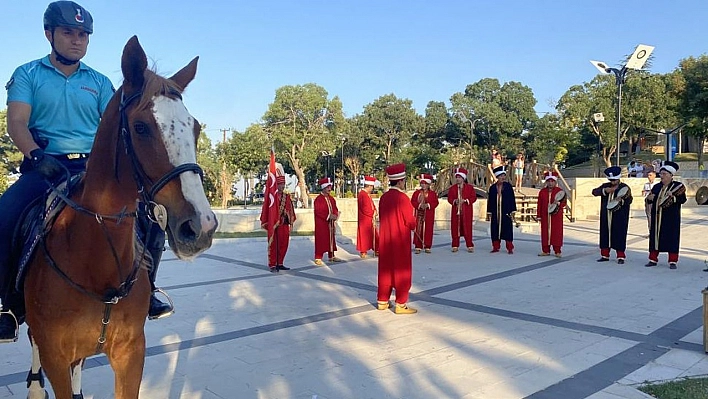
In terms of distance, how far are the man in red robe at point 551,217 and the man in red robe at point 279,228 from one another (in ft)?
20.8

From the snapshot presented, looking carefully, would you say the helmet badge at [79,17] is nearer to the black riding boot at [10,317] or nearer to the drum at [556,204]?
the black riding boot at [10,317]

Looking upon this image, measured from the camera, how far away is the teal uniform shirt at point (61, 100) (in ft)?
10.2

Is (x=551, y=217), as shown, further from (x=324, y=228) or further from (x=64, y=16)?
(x=64, y=16)

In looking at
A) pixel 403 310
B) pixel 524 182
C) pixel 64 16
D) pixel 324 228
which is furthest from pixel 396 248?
pixel 524 182

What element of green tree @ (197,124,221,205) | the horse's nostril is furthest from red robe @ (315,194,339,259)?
green tree @ (197,124,221,205)

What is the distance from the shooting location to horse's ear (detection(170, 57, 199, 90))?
2512mm

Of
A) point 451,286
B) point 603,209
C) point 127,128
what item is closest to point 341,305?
point 451,286

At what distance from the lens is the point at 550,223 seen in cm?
1337

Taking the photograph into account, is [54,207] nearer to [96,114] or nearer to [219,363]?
[96,114]

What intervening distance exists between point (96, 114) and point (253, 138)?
4116 centimetres

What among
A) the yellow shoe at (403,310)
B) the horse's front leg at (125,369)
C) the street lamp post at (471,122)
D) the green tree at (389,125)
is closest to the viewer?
the horse's front leg at (125,369)

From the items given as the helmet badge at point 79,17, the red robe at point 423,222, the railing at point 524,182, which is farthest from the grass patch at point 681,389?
the railing at point 524,182

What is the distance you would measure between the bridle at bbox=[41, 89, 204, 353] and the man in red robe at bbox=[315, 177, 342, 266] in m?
9.88

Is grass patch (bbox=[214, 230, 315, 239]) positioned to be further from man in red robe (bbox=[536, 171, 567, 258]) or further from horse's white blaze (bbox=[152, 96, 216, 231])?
horse's white blaze (bbox=[152, 96, 216, 231])
